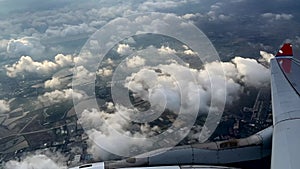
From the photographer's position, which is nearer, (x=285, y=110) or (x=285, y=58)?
(x=285, y=110)

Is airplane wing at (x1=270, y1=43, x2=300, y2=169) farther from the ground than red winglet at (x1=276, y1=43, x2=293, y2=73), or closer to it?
closer to it

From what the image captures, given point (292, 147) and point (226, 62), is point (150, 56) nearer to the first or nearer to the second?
point (226, 62)

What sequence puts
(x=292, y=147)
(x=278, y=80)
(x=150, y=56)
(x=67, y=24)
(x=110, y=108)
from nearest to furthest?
(x=292, y=147) < (x=278, y=80) < (x=110, y=108) < (x=150, y=56) < (x=67, y=24)

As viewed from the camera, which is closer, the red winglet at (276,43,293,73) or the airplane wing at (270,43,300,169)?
the airplane wing at (270,43,300,169)

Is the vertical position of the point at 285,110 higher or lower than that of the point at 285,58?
lower

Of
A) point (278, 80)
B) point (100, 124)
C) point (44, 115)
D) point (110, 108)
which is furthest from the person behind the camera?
point (44, 115)

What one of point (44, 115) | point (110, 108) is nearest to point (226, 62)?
point (110, 108)

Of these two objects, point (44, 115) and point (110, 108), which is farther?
point (44, 115)

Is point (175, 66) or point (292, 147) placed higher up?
point (292, 147)
